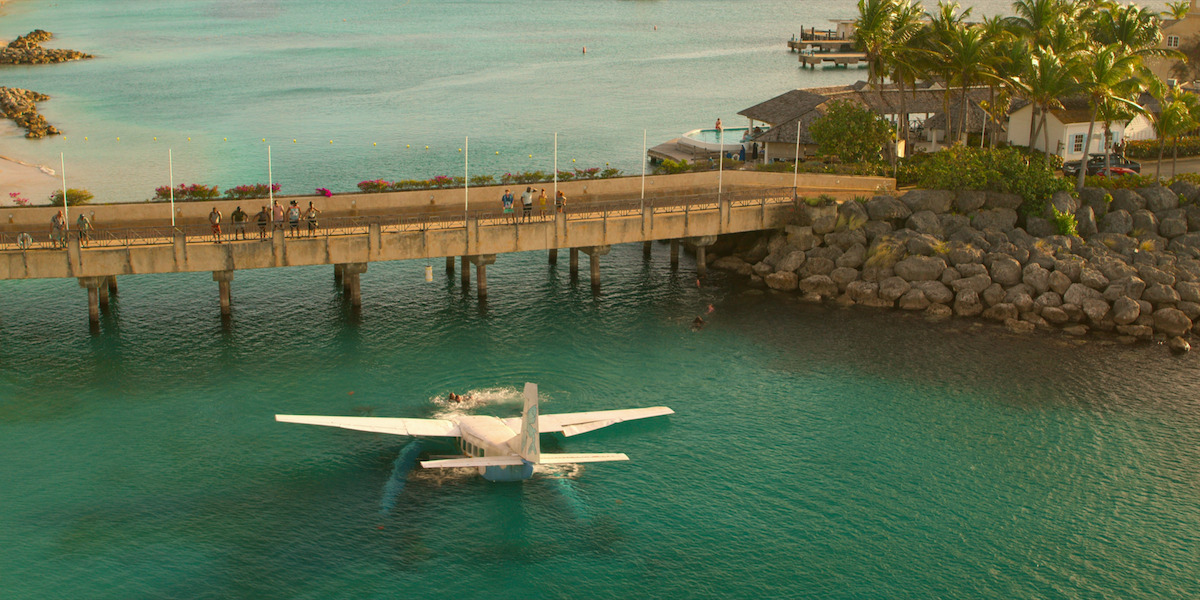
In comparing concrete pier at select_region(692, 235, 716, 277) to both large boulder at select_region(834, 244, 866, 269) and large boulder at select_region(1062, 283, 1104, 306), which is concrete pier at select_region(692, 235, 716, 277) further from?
large boulder at select_region(1062, 283, 1104, 306)

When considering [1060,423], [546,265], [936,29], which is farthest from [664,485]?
[936,29]

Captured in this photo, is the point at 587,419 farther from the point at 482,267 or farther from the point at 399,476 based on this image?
the point at 482,267

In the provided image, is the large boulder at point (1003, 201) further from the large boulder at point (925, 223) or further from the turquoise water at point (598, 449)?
the turquoise water at point (598, 449)

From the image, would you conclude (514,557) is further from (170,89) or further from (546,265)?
(170,89)

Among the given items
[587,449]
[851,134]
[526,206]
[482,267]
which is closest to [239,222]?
[482,267]

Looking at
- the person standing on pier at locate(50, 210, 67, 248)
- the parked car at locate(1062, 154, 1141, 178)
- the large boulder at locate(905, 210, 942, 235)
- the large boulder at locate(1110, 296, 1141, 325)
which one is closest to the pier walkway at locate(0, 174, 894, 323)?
the person standing on pier at locate(50, 210, 67, 248)

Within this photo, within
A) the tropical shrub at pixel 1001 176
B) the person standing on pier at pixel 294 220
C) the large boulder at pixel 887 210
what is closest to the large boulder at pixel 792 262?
the large boulder at pixel 887 210
